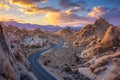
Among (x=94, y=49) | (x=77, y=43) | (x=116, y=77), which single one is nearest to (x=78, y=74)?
(x=116, y=77)

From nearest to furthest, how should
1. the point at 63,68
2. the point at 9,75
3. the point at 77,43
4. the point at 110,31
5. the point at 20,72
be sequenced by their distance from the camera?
the point at 9,75, the point at 20,72, the point at 63,68, the point at 110,31, the point at 77,43

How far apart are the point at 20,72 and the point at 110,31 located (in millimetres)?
71682

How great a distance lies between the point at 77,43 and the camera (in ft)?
558

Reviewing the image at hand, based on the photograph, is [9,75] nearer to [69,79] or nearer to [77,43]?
[69,79]

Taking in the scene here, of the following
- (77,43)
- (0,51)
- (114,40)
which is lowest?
(77,43)

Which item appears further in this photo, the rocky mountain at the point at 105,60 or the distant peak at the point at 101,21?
the distant peak at the point at 101,21

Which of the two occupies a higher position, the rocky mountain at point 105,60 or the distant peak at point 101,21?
the distant peak at point 101,21

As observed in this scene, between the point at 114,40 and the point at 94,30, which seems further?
the point at 94,30

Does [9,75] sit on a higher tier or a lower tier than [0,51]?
lower

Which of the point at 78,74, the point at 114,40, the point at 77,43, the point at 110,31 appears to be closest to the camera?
the point at 78,74

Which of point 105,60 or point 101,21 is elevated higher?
point 101,21

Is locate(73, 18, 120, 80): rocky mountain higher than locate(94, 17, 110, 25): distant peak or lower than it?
lower

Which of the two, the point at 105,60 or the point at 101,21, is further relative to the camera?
the point at 101,21

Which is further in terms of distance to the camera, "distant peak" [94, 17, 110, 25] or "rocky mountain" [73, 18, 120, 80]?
"distant peak" [94, 17, 110, 25]
